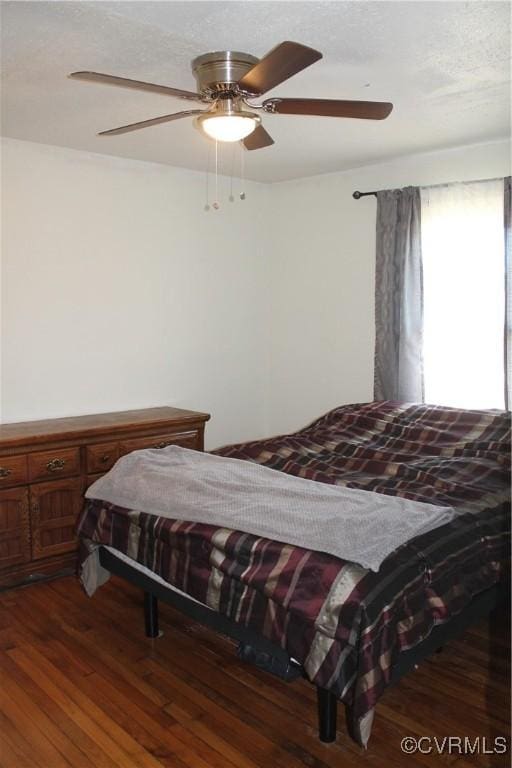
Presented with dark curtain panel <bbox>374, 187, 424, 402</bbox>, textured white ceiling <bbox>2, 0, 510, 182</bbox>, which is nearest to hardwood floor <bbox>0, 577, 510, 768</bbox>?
dark curtain panel <bbox>374, 187, 424, 402</bbox>

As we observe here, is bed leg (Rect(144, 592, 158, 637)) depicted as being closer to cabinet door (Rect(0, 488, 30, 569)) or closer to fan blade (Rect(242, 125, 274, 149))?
cabinet door (Rect(0, 488, 30, 569))

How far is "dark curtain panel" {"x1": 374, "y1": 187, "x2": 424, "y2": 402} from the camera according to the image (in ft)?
13.0

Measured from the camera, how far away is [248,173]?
450 centimetres

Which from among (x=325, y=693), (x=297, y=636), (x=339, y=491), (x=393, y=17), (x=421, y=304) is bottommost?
(x=325, y=693)

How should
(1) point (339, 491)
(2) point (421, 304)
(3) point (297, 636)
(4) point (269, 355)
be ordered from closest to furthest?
1. (3) point (297, 636)
2. (1) point (339, 491)
3. (2) point (421, 304)
4. (4) point (269, 355)

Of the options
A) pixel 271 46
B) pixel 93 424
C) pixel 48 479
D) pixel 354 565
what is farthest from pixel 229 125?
pixel 48 479

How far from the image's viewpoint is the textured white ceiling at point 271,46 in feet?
6.63

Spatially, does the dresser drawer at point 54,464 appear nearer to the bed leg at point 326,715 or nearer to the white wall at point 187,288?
the white wall at point 187,288

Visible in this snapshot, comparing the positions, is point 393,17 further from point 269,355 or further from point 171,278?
point 269,355

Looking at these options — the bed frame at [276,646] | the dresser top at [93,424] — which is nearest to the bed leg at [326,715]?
the bed frame at [276,646]

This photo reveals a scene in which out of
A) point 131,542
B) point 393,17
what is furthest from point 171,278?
point 393,17

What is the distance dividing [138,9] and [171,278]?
244cm

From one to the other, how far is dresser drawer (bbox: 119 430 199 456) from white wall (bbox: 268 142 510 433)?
1172 millimetres

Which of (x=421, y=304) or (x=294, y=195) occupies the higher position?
(x=294, y=195)
